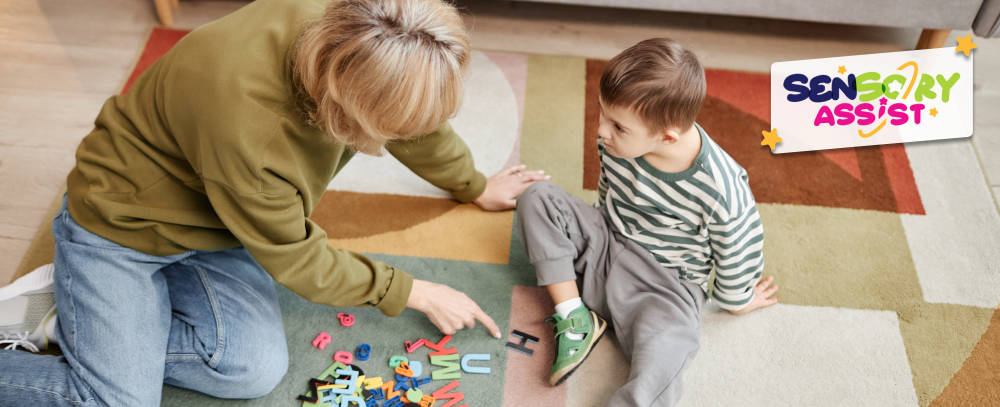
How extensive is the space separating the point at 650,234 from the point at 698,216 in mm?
112

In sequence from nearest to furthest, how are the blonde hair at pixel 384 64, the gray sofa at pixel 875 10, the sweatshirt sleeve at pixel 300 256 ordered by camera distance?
the blonde hair at pixel 384 64 < the sweatshirt sleeve at pixel 300 256 < the gray sofa at pixel 875 10

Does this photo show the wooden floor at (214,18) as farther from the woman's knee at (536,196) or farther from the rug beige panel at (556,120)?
the woman's knee at (536,196)

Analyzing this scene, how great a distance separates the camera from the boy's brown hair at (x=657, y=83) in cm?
94

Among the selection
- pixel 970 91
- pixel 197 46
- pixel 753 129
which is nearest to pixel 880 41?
A: pixel 970 91

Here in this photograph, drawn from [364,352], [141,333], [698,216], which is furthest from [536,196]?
[141,333]

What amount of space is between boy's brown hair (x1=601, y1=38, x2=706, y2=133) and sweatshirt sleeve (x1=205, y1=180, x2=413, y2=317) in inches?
17.7

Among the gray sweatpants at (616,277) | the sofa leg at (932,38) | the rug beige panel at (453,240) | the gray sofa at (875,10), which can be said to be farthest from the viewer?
the sofa leg at (932,38)

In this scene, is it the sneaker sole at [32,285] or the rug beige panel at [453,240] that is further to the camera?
the rug beige panel at [453,240]

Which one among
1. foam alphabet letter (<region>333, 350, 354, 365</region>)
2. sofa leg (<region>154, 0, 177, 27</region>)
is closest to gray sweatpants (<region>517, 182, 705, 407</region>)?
foam alphabet letter (<region>333, 350, 354, 365</region>)

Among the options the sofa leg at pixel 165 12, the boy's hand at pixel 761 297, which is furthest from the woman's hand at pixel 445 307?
the sofa leg at pixel 165 12

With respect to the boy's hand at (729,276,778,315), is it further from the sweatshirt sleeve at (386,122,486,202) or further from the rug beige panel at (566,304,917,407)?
the sweatshirt sleeve at (386,122,486,202)

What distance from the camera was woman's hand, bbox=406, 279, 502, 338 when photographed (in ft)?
3.64

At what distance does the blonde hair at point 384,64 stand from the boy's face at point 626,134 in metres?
0.28

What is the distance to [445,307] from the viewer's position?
1129mm
